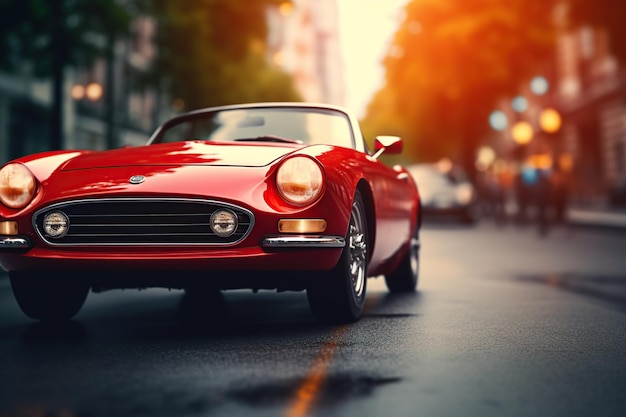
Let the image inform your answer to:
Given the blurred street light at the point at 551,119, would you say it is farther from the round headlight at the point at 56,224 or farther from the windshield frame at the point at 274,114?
the round headlight at the point at 56,224

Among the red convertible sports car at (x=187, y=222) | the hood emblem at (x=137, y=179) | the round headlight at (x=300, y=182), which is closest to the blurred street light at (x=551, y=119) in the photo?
the red convertible sports car at (x=187, y=222)

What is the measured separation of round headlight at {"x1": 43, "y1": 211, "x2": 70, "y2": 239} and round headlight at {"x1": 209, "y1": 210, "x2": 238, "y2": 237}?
0.81 m

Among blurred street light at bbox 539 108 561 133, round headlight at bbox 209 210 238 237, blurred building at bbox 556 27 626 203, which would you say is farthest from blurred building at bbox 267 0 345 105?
round headlight at bbox 209 210 238 237

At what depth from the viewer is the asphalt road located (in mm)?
3723

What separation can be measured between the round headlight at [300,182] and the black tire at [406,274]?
112 inches

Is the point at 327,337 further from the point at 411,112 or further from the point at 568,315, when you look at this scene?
the point at 411,112

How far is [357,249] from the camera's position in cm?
612

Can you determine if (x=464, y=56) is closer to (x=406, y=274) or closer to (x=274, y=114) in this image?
(x=406, y=274)

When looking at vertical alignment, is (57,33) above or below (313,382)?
above

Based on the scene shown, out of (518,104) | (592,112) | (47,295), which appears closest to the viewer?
(47,295)

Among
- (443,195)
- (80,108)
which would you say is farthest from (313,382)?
(80,108)

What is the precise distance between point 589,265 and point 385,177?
227 inches

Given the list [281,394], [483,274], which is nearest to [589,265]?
[483,274]

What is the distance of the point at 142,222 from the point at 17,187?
31.7 inches
